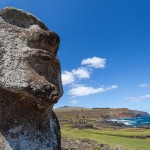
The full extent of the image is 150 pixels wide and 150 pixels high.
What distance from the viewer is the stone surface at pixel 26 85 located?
495cm

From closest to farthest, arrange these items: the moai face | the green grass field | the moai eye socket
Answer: the moai face < the moai eye socket < the green grass field

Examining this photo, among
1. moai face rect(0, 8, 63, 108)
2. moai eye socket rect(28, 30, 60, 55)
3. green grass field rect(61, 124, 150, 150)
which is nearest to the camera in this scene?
moai face rect(0, 8, 63, 108)

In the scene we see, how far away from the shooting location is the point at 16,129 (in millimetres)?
5031

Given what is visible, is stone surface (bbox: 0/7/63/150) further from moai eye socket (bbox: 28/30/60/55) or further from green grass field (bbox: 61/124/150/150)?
green grass field (bbox: 61/124/150/150)

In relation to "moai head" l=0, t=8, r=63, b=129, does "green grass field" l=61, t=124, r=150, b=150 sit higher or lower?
lower

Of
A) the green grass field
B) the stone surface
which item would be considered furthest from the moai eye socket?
the green grass field

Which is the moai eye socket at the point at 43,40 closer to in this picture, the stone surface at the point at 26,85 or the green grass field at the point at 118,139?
the stone surface at the point at 26,85

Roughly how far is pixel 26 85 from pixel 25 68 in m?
0.30

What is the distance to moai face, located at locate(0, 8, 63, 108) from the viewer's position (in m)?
4.94

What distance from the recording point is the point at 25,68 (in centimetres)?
506

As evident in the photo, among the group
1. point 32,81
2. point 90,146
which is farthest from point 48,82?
point 90,146

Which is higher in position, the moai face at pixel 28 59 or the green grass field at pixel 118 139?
the moai face at pixel 28 59

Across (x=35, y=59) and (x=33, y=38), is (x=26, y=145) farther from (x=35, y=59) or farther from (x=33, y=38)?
(x=33, y=38)

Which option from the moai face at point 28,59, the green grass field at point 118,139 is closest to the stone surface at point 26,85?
the moai face at point 28,59
